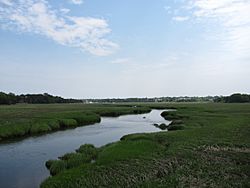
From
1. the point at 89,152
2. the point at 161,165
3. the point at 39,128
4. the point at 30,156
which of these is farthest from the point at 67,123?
the point at 161,165

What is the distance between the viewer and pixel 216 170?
15297mm

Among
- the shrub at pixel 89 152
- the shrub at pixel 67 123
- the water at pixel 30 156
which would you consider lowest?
the water at pixel 30 156

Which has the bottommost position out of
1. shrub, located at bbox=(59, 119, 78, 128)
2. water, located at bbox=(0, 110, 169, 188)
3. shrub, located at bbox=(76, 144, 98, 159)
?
water, located at bbox=(0, 110, 169, 188)

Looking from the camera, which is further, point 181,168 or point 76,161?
point 76,161

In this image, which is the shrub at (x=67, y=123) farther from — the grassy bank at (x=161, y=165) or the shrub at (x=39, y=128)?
the grassy bank at (x=161, y=165)

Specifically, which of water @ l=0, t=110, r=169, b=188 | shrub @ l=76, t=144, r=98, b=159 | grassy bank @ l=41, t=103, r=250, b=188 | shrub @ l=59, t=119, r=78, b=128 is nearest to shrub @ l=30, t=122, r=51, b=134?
shrub @ l=59, t=119, r=78, b=128

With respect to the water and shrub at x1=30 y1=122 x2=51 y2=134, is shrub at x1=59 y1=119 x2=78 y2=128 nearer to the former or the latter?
shrub at x1=30 y1=122 x2=51 y2=134

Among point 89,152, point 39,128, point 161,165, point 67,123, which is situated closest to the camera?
point 161,165

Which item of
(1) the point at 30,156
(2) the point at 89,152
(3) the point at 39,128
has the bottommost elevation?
(1) the point at 30,156

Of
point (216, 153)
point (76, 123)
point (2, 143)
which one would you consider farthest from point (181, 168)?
point (76, 123)

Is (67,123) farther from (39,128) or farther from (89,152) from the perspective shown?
(89,152)

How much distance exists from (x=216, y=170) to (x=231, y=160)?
2.64 m

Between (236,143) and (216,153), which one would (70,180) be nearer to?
(216,153)

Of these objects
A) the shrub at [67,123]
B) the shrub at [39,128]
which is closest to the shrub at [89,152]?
the shrub at [39,128]
